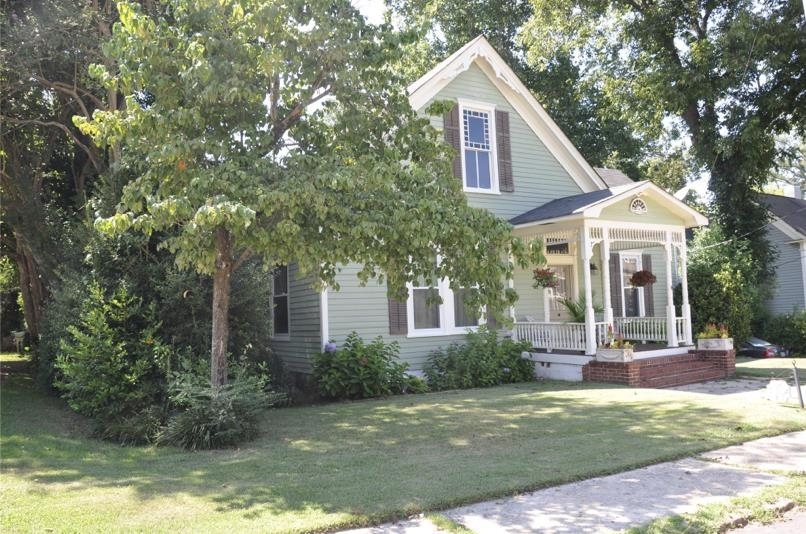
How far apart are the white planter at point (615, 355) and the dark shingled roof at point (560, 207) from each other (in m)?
2.90

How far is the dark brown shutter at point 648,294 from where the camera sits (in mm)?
18547

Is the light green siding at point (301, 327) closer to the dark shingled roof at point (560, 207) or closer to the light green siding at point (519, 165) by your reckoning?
the light green siding at point (519, 165)

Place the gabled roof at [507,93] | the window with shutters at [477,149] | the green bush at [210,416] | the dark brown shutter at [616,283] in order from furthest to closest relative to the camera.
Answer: the dark brown shutter at [616,283] < the window with shutters at [477,149] < the gabled roof at [507,93] < the green bush at [210,416]

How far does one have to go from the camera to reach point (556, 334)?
14.3m

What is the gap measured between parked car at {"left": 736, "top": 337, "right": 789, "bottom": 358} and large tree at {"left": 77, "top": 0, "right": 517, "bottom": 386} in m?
16.2

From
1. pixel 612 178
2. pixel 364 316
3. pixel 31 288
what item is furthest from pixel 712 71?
pixel 31 288

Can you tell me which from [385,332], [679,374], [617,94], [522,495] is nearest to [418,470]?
[522,495]

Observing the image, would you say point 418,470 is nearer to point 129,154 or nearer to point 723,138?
point 129,154

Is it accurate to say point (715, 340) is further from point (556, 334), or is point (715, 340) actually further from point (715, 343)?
point (556, 334)

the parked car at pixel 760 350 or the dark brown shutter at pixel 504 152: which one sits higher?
the dark brown shutter at pixel 504 152

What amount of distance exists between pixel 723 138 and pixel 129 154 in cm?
→ 1657

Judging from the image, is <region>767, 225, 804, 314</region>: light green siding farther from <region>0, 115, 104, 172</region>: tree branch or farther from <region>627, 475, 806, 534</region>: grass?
<region>0, 115, 104, 172</region>: tree branch

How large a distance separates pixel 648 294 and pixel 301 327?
33.9ft

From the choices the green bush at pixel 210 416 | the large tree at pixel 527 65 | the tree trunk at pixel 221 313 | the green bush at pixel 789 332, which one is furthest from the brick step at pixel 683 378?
the large tree at pixel 527 65
